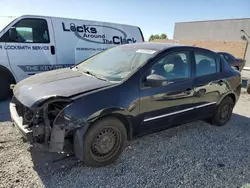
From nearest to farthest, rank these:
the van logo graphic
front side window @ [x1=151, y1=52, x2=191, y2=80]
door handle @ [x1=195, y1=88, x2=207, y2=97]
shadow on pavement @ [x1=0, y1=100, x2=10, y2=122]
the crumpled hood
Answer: the crumpled hood, front side window @ [x1=151, y1=52, x2=191, y2=80], door handle @ [x1=195, y1=88, x2=207, y2=97], shadow on pavement @ [x1=0, y1=100, x2=10, y2=122], the van logo graphic

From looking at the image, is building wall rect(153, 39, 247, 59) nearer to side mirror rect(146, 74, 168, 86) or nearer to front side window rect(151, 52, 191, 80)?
front side window rect(151, 52, 191, 80)

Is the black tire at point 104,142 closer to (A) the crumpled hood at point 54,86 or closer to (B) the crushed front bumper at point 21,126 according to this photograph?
(A) the crumpled hood at point 54,86

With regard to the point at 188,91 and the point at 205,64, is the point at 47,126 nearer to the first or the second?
the point at 188,91

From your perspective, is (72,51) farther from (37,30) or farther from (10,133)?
(10,133)

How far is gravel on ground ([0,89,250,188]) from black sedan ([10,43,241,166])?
282 mm

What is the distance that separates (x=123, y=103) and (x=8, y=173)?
1.67 metres

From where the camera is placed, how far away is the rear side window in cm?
400

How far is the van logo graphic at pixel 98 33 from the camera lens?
654cm

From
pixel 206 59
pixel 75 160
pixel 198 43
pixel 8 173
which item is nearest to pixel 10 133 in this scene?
pixel 8 173

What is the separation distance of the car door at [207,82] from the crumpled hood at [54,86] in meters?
1.76

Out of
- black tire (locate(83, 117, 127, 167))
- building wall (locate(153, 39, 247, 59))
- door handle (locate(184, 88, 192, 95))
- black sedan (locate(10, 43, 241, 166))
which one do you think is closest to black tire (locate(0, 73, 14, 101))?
black sedan (locate(10, 43, 241, 166))

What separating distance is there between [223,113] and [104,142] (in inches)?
115

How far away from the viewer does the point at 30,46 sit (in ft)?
18.9

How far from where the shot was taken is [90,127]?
2.80 m
